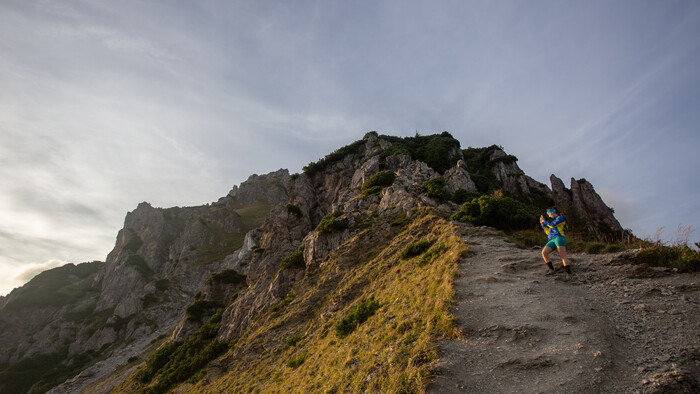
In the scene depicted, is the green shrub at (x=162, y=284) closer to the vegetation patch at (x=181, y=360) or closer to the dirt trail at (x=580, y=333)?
the vegetation patch at (x=181, y=360)

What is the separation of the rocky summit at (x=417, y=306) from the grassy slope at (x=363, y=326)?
10 centimetres

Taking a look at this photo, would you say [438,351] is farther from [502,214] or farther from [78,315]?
[78,315]

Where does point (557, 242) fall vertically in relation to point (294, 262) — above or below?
below

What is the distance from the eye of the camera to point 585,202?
41.8 metres

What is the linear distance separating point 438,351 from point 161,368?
40997mm

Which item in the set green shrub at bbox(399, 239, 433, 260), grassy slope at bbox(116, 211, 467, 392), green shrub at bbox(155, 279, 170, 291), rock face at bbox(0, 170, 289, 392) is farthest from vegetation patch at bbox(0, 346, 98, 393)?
green shrub at bbox(399, 239, 433, 260)

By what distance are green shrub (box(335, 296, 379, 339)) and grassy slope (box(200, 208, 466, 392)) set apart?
0.43 metres

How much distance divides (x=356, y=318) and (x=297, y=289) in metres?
12.3

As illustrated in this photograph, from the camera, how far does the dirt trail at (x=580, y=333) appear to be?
5797 millimetres

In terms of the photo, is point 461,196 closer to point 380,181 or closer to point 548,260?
point 380,181

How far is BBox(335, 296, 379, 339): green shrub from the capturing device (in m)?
14.2

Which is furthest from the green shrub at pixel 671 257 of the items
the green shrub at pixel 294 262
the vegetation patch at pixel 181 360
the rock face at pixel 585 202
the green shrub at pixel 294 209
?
the green shrub at pixel 294 209

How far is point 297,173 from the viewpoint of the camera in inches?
2226

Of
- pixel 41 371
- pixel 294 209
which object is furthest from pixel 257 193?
pixel 294 209
